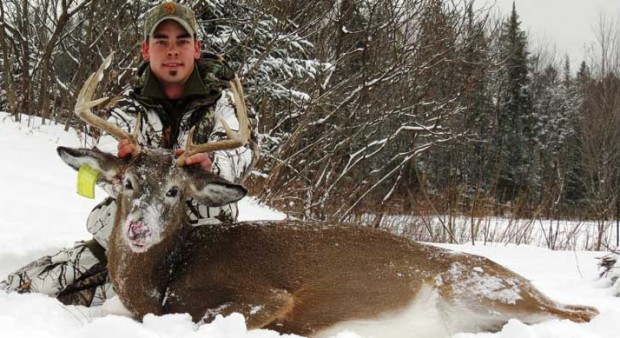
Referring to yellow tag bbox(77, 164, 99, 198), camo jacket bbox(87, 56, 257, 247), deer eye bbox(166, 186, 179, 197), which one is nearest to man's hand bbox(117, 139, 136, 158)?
yellow tag bbox(77, 164, 99, 198)

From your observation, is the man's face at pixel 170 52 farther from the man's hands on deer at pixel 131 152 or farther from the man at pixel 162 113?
the man's hands on deer at pixel 131 152

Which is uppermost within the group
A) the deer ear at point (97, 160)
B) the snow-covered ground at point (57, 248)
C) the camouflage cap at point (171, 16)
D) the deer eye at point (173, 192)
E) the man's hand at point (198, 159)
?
the camouflage cap at point (171, 16)

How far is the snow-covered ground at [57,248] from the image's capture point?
2.59 metres

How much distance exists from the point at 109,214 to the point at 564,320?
278 centimetres

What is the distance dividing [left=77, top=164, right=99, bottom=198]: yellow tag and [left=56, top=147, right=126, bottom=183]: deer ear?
0.14 ft

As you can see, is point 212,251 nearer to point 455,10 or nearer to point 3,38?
point 3,38

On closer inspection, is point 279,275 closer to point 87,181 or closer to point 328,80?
point 87,181

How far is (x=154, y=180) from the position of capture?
3285 mm

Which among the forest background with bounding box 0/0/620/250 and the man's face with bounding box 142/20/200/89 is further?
the forest background with bounding box 0/0/620/250

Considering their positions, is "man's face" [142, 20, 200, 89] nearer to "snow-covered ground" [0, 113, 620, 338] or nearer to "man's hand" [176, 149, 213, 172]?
"man's hand" [176, 149, 213, 172]

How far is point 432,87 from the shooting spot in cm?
1274

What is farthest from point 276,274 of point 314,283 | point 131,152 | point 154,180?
point 131,152

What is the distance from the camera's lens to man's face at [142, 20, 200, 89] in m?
4.05

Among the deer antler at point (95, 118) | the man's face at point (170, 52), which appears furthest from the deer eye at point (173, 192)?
the man's face at point (170, 52)
